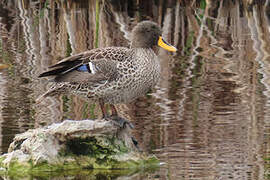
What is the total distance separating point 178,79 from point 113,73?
10.3 ft

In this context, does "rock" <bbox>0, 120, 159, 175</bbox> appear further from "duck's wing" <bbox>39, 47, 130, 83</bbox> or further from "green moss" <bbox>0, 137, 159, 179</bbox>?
"duck's wing" <bbox>39, 47, 130, 83</bbox>

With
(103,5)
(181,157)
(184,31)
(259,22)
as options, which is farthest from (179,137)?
(103,5)

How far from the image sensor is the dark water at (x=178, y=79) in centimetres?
648

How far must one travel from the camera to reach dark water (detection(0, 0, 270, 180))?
6484mm

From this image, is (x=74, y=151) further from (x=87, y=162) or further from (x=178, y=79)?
(x=178, y=79)

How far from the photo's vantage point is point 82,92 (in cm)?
664

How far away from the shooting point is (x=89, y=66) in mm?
6613

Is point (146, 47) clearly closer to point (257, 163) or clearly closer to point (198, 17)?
point (257, 163)

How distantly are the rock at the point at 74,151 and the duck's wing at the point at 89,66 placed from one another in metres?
0.44

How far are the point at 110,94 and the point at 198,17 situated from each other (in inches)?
313

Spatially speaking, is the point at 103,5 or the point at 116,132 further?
the point at 103,5

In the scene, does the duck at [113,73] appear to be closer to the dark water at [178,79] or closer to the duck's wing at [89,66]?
the duck's wing at [89,66]

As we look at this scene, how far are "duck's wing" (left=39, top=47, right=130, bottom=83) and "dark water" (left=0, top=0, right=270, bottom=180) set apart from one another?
753 mm

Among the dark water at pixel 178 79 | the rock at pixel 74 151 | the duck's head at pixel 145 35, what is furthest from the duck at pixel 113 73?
the dark water at pixel 178 79
